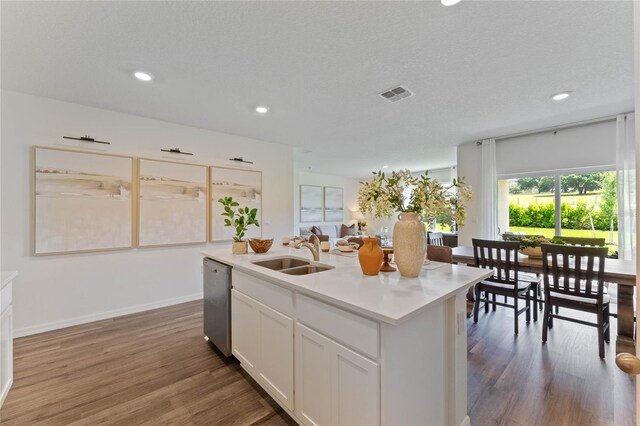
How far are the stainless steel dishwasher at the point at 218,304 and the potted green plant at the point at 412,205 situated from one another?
1.39 metres

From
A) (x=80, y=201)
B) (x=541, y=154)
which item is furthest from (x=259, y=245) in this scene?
(x=541, y=154)

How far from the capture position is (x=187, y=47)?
6.50 feet

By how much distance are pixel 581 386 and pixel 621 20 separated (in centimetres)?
251

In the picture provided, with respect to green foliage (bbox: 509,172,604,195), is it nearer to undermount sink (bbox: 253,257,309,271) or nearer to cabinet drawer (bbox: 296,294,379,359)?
undermount sink (bbox: 253,257,309,271)

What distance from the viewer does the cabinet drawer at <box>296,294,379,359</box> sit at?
1.10 metres

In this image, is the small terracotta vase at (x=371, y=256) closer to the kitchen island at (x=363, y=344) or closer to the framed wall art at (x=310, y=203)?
the kitchen island at (x=363, y=344)

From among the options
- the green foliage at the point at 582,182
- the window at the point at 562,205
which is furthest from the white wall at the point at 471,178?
the green foliage at the point at 582,182

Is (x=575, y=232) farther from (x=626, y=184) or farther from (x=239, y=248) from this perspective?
(x=239, y=248)

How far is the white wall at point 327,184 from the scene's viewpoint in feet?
25.2

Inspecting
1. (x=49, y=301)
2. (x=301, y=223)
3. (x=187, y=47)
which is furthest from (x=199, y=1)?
(x=301, y=223)

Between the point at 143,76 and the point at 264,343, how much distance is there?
8.36 ft

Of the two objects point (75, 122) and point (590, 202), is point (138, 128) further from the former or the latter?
point (590, 202)

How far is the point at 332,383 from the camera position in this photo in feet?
4.18

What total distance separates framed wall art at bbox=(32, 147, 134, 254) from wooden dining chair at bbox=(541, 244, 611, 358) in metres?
4.62
